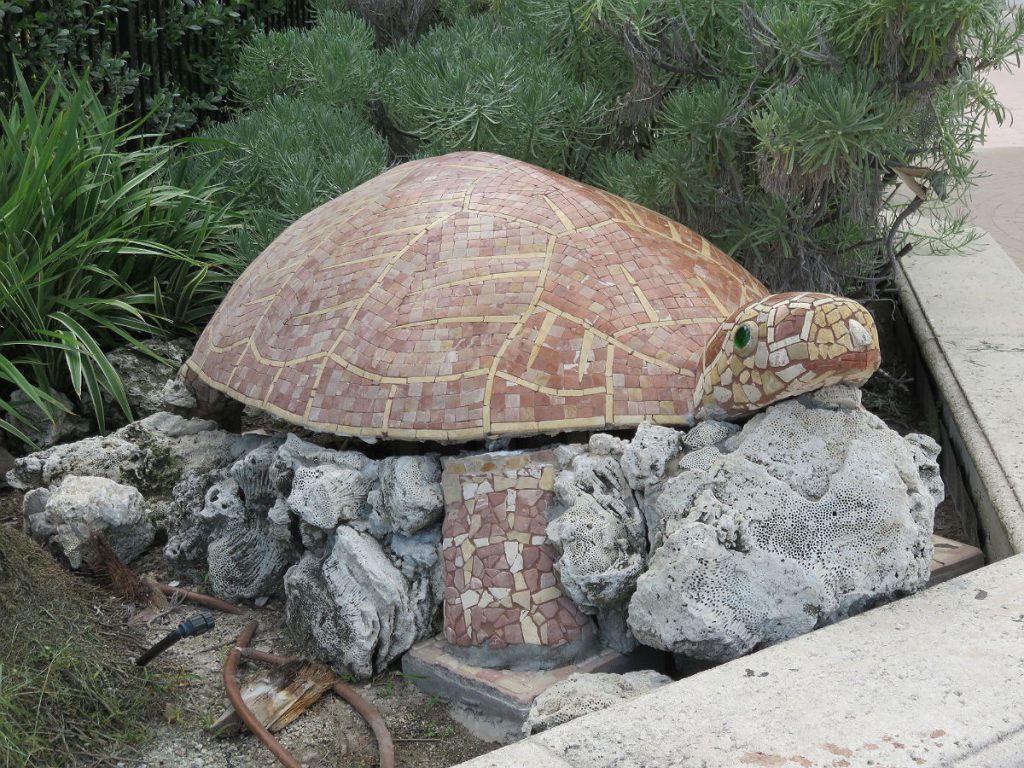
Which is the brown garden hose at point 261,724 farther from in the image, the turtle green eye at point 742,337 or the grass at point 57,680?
the turtle green eye at point 742,337

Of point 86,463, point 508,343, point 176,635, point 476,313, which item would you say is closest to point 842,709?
point 508,343

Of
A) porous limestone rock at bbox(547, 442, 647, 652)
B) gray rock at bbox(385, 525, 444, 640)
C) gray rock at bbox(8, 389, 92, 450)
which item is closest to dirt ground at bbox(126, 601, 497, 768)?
gray rock at bbox(385, 525, 444, 640)

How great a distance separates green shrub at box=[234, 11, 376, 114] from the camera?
4.49m

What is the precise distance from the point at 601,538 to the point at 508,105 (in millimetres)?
1876

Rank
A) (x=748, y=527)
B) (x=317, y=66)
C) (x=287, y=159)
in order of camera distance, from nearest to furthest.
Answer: (x=748, y=527), (x=287, y=159), (x=317, y=66)

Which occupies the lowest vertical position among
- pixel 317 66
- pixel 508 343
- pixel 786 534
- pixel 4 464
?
pixel 4 464

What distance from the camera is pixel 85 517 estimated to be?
9.13 ft

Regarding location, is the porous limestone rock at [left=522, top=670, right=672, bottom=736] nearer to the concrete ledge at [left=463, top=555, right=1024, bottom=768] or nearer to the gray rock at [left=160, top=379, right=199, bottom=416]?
the concrete ledge at [left=463, top=555, right=1024, bottom=768]

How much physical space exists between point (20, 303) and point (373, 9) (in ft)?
9.05

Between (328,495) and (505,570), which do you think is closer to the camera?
(505,570)

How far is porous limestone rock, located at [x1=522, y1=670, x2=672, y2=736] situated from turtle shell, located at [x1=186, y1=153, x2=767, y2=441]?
19.9 inches

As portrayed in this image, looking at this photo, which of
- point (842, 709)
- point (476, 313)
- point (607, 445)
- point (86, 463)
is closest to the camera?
point (842, 709)

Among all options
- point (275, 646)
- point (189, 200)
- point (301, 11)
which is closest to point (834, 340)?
point (275, 646)

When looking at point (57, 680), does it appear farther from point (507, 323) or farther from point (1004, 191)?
point (1004, 191)
